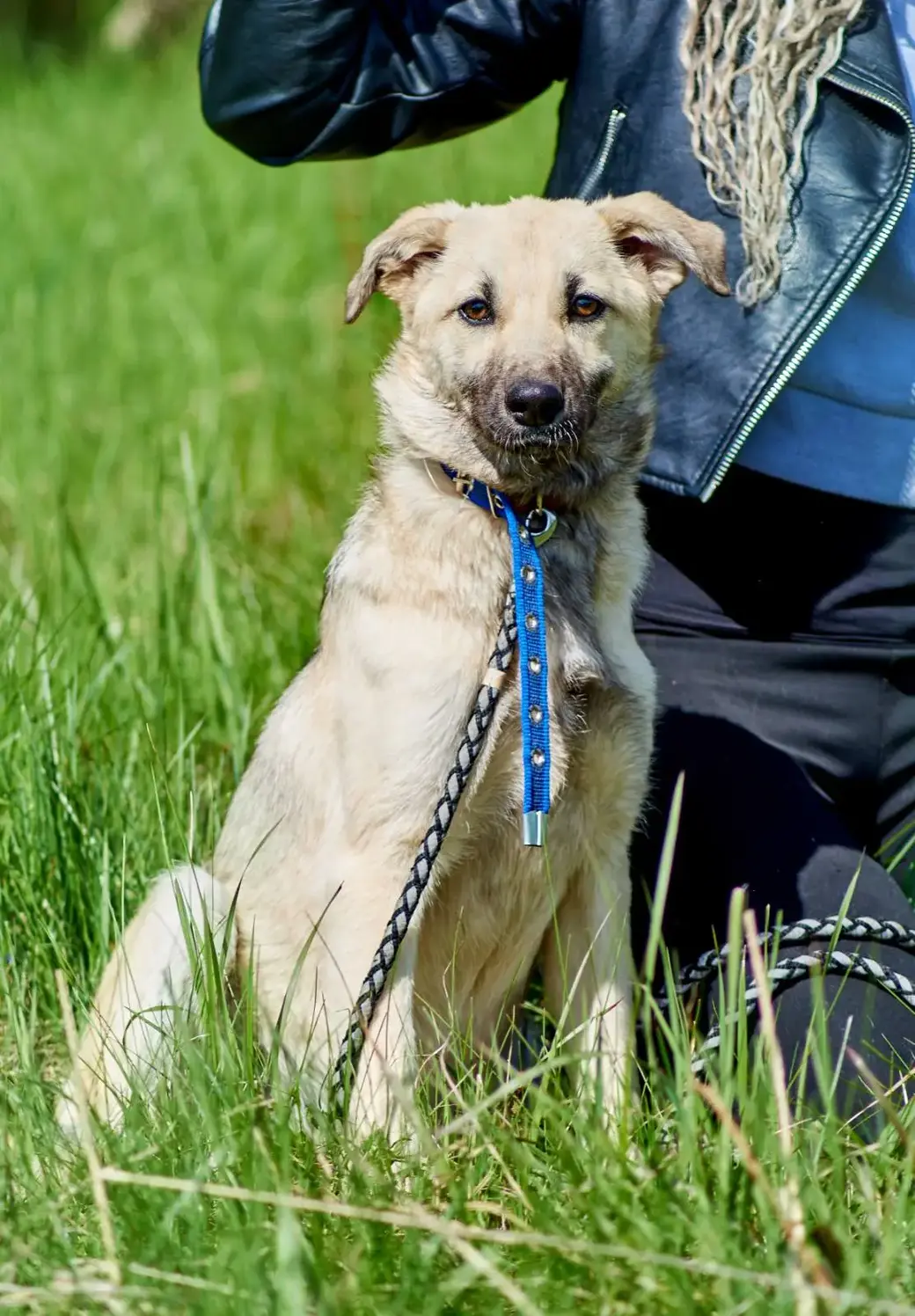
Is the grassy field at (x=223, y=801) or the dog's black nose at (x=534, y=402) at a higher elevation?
the dog's black nose at (x=534, y=402)

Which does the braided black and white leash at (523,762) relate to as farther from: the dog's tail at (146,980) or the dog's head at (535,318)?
the dog's tail at (146,980)

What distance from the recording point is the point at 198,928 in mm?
2625

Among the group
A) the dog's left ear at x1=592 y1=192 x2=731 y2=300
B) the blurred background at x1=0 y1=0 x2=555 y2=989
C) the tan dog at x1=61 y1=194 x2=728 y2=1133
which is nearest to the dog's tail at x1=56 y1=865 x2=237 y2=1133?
the tan dog at x1=61 y1=194 x2=728 y2=1133

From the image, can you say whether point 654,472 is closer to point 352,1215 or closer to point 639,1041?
point 639,1041

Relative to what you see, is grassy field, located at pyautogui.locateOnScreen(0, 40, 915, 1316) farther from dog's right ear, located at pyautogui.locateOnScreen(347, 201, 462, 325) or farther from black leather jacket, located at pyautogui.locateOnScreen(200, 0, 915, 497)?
black leather jacket, located at pyautogui.locateOnScreen(200, 0, 915, 497)

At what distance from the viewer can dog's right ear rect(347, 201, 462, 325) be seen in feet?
8.68

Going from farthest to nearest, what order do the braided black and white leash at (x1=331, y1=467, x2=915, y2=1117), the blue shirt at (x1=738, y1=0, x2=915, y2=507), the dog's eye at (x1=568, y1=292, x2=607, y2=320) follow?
the blue shirt at (x1=738, y1=0, x2=915, y2=507) < the dog's eye at (x1=568, y1=292, x2=607, y2=320) < the braided black and white leash at (x1=331, y1=467, x2=915, y2=1117)

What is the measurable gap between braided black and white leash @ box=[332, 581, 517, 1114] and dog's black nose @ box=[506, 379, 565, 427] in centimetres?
26

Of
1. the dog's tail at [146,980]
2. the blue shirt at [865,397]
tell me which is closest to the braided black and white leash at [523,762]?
the dog's tail at [146,980]

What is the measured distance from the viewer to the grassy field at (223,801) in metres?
1.75

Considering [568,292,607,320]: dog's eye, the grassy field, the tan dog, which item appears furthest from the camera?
[568,292,607,320]: dog's eye

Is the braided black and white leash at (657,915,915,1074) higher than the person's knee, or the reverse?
the braided black and white leash at (657,915,915,1074)

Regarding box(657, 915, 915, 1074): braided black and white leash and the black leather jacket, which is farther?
the black leather jacket


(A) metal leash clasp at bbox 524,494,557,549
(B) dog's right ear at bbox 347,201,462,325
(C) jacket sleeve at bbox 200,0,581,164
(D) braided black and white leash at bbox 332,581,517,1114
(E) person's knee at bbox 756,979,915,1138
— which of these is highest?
(C) jacket sleeve at bbox 200,0,581,164
